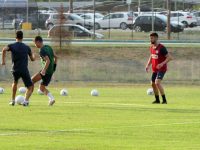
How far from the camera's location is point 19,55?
25.8 m

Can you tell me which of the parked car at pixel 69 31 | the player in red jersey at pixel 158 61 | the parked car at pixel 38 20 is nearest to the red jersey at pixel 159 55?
the player in red jersey at pixel 158 61

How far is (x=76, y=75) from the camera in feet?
149

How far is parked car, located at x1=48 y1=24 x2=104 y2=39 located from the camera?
59.2 m

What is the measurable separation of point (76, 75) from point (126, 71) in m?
2.53

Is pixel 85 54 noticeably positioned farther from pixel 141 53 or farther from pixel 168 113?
pixel 168 113

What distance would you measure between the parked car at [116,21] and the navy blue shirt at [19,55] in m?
54.7

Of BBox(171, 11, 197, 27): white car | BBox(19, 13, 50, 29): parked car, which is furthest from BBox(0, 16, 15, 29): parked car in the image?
BBox(171, 11, 197, 27): white car

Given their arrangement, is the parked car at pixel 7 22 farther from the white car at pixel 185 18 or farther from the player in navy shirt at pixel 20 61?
the player in navy shirt at pixel 20 61

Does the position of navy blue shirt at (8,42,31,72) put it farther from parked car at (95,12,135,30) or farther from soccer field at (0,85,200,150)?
parked car at (95,12,135,30)

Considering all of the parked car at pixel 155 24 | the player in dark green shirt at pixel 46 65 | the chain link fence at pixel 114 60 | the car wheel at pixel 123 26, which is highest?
the player in dark green shirt at pixel 46 65

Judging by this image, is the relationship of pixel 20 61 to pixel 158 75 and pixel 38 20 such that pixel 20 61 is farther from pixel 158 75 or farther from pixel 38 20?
pixel 38 20

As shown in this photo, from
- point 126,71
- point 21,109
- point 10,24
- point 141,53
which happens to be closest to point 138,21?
point 10,24

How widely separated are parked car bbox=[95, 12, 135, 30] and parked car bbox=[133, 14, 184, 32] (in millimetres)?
5414

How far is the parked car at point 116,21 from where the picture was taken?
81.4 meters
